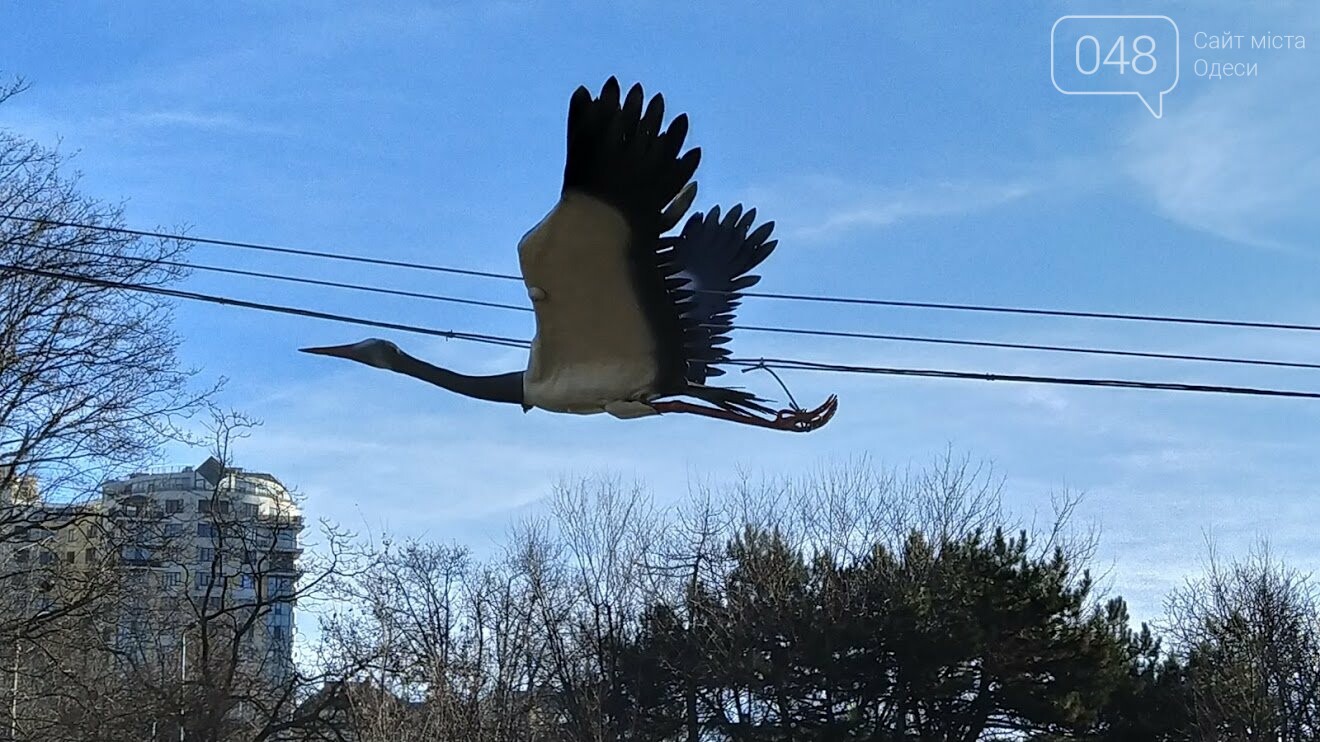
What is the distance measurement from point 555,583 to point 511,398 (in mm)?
20338

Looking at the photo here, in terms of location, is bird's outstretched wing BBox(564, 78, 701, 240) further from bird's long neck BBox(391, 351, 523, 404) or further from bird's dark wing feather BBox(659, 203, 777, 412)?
bird's long neck BBox(391, 351, 523, 404)

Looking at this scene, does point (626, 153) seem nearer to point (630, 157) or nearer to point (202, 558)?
point (630, 157)

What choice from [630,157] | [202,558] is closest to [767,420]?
[630,157]

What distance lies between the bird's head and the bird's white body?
1.50 feet

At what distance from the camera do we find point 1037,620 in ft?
76.6

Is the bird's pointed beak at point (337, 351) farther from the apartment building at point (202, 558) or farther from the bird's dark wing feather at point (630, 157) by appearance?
the apartment building at point (202, 558)

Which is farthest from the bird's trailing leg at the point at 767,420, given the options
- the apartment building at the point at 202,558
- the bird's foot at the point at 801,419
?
the apartment building at the point at 202,558

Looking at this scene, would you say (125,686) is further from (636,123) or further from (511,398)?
(636,123)

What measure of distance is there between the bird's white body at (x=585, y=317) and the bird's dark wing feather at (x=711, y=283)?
0.15 meters

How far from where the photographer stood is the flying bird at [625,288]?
430 centimetres

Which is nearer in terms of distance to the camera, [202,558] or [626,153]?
[626,153]

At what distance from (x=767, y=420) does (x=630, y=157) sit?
1072 mm

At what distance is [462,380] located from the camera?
5.09 meters

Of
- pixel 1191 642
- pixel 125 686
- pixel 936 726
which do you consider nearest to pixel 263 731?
pixel 125 686
